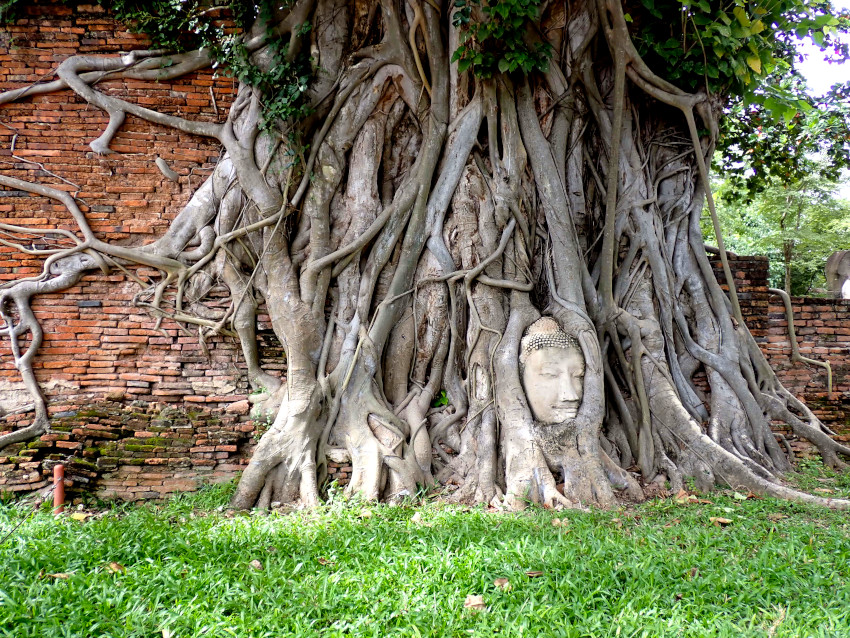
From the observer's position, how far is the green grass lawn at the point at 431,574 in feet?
7.52

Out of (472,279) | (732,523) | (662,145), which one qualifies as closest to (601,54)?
(662,145)

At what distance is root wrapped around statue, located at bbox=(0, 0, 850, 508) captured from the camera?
422 centimetres

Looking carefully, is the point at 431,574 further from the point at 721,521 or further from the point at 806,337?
the point at 806,337

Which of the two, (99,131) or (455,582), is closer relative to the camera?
(455,582)

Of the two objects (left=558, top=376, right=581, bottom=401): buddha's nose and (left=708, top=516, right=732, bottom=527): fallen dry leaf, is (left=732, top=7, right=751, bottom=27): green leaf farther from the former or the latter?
(left=708, top=516, right=732, bottom=527): fallen dry leaf

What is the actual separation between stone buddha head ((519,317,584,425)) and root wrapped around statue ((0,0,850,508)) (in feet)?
0.05

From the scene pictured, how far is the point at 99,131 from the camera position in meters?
4.87

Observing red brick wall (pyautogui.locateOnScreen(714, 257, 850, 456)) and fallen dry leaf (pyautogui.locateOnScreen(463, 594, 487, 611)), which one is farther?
red brick wall (pyautogui.locateOnScreen(714, 257, 850, 456))

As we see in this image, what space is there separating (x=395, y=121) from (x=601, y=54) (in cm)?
180

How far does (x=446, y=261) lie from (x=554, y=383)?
1179mm

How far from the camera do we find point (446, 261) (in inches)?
177

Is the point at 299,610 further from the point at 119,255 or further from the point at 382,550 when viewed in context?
the point at 119,255

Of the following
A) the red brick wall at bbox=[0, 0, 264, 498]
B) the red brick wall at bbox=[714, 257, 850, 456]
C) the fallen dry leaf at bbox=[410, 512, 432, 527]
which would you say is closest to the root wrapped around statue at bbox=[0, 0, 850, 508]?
the red brick wall at bbox=[0, 0, 264, 498]

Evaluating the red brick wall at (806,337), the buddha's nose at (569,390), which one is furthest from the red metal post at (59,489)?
the red brick wall at (806,337)
